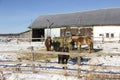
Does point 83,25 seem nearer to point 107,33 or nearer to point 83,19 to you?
point 83,19

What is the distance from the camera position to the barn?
39438 mm

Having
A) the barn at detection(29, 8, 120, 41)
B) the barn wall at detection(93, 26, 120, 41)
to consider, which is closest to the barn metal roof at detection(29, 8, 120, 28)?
the barn at detection(29, 8, 120, 41)

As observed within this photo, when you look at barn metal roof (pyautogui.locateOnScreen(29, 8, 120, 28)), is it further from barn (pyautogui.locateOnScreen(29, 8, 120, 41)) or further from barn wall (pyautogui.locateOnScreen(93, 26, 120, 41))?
barn wall (pyautogui.locateOnScreen(93, 26, 120, 41))

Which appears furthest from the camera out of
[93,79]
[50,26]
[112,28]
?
[50,26]

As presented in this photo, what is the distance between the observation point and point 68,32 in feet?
142

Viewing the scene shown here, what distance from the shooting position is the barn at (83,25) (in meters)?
39.4

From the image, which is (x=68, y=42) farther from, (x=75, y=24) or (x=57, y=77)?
(x=75, y=24)

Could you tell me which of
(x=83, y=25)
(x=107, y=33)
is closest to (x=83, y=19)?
(x=83, y=25)

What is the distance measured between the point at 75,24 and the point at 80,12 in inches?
210

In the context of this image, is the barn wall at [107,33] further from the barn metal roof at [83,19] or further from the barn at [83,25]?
the barn metal roof at [83,19]

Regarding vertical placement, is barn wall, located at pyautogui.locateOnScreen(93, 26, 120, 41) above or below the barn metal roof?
below

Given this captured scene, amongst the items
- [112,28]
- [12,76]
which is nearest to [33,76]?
[12,76]

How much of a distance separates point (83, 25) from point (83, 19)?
1.96 m

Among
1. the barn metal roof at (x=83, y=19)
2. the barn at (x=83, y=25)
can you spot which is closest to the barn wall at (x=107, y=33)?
the barn at (x=83, y=25)
